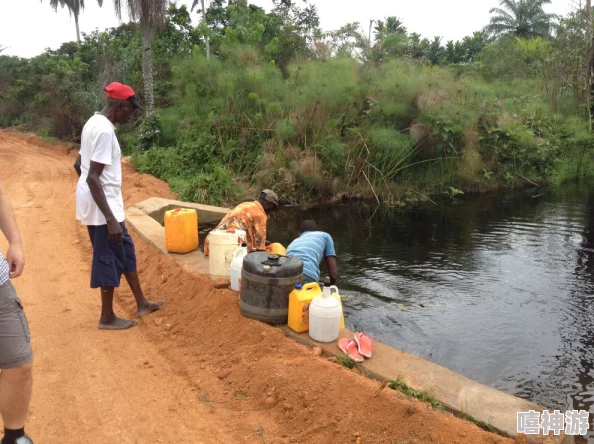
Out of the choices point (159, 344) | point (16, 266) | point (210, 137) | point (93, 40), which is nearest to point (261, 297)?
point (159, 344)

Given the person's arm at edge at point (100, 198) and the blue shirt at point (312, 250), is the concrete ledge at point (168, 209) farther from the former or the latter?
the person's arm at edge at point (100, 198)

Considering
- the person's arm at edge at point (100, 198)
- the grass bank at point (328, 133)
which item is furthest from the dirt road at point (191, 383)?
the grass bank at point (328, 133)

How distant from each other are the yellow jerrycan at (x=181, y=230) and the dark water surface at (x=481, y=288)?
2021 mm

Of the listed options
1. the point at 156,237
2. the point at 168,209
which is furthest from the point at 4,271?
the point at 168,209

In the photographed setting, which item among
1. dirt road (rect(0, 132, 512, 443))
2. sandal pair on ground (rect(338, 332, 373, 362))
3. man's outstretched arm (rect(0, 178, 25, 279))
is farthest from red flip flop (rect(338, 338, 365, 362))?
man's outstretched arm (rect(0, 178, 25, 279))

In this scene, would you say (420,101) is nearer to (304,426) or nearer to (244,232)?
(244,232)

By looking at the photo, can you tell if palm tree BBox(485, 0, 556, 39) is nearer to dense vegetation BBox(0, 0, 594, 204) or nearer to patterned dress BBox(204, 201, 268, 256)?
dense vegetation BBox(0, 0, 594, 204)

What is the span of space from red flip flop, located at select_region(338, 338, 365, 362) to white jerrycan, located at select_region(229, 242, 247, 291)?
3.91 feet

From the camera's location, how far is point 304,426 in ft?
9.84

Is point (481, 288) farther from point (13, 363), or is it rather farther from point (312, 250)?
point (13, 363)

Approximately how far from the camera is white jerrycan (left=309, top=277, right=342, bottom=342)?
3573 millimetres

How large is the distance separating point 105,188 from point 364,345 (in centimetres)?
224

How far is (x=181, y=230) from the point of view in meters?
5.64

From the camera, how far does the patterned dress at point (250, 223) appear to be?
16.8ft
